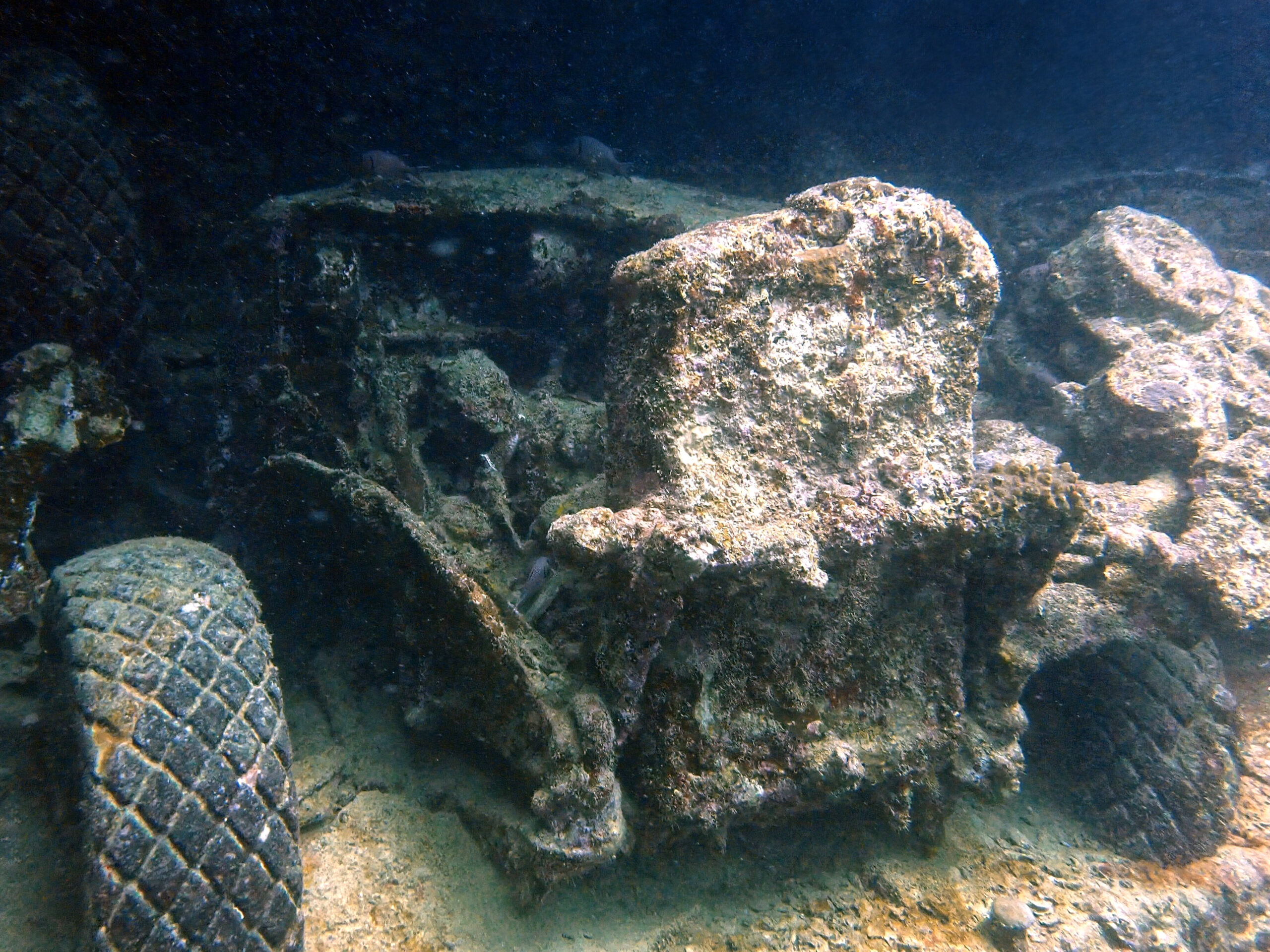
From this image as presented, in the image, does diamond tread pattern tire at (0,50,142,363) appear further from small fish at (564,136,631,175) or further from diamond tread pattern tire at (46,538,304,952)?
small fish at (564,136,631,175)

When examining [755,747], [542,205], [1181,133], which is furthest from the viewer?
[1181,133]

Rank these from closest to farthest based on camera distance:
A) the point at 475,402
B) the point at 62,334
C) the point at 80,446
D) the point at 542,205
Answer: the point at 80,446 < the point at 62,334 < the point at 475,402 < the point at 542,205

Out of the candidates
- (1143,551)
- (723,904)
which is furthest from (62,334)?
(1143,551)

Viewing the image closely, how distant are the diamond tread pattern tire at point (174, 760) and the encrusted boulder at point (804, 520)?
1.46 meters

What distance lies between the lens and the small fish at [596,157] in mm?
6984

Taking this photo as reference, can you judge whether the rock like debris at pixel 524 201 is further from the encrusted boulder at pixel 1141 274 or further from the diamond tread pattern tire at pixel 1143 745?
the diamond tread pattern tire at pixel 1143 745

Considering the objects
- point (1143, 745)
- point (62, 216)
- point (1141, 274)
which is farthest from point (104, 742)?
point (1141, 274)

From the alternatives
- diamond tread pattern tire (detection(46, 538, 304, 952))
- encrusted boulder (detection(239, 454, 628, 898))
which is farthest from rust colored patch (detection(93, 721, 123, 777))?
encrusted boulder (detection(239, 454, 628, 898))

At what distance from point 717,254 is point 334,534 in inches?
99.1

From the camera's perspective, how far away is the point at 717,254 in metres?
2.62

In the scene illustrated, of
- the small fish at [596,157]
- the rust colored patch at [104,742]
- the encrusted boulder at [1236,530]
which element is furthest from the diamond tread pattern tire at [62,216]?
the encrusted boulder at [1236,530]

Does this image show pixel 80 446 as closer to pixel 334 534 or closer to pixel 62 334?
pixel 62 334

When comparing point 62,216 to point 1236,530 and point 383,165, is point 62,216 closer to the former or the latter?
point 383,165

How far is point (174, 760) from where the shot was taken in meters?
2.07
